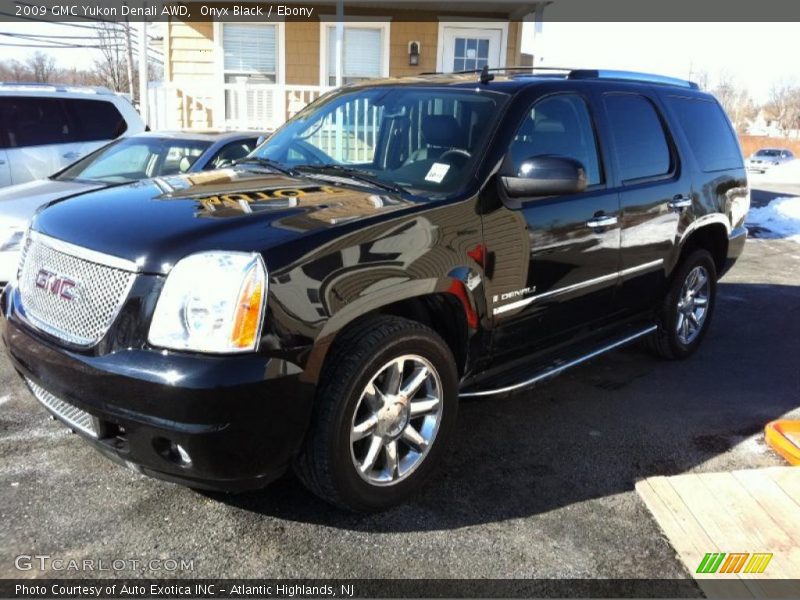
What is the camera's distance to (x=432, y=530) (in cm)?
306

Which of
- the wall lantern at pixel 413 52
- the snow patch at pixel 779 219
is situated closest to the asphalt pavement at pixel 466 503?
the snow patch at pixel 779 219

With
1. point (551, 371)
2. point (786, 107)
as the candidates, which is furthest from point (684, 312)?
point (786, 107)

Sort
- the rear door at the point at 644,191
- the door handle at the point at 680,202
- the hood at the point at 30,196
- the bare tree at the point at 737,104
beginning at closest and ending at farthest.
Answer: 1. the rear door at the point at 644,191
2. the door handle at the point at 680,202
3. the hood at the point at 30,196
4. the bare tree at the point at 737,104

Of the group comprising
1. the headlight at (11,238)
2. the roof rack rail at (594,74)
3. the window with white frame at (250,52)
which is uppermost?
the window with white frame at (250,52)

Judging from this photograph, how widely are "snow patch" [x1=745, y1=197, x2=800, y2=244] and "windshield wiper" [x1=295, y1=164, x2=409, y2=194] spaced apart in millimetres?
10290

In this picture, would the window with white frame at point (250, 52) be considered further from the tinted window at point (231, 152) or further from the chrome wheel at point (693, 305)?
the chrome wheel at point (693, 305)

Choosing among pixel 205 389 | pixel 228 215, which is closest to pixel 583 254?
pixel 228 215

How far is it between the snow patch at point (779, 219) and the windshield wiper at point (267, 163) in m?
10.3

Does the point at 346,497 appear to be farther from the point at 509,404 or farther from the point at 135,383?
the point at 509,404

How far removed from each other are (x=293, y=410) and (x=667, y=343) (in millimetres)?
3518

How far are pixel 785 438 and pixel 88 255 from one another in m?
3.70

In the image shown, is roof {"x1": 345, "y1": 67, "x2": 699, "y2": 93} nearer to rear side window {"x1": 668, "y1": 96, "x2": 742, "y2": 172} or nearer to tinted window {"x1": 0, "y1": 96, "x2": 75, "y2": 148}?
rear side window {"x1": 668, "y1": 96, "x2": 742, "y2": 172}

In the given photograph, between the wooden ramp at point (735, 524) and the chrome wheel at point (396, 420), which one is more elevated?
the chrome wheel at point (396, 420)

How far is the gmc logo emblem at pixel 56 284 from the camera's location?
2844mm
